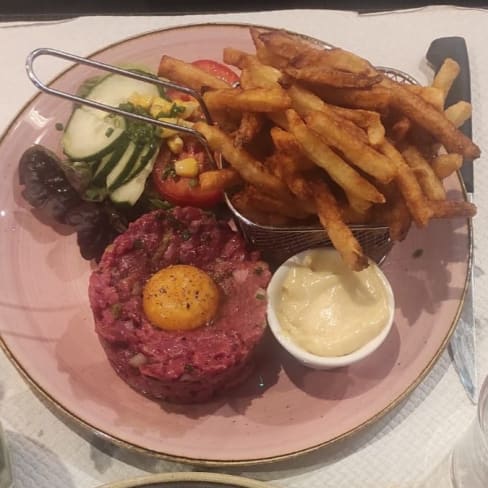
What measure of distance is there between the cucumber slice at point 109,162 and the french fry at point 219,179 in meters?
0.48

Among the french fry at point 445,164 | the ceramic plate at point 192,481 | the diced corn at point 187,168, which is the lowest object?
the ceramic plate at point 192,481

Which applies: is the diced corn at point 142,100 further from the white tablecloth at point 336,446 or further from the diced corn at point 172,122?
the white tablecloth at point 336,446

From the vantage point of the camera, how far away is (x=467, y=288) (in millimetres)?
2404

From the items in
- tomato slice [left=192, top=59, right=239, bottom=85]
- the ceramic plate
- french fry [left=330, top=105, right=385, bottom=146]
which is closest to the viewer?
the ceramic plate

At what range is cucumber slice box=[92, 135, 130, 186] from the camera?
256 centimetres

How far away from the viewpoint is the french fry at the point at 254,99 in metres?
2.05

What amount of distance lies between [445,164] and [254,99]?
2.09 ft

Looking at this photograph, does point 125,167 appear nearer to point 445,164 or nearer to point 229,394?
point 229,394

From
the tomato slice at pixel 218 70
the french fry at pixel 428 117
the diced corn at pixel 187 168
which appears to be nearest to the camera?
the french fry at pixel 428 117

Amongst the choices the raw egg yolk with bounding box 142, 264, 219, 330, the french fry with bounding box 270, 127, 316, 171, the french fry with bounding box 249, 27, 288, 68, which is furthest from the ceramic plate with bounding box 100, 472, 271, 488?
the french fry with bounding box 249, 27, 288, 68

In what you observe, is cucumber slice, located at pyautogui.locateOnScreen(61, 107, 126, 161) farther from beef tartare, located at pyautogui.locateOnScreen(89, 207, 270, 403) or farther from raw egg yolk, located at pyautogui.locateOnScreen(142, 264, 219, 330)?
raw egg yolk, located at pyautogui.locateOnScreen(142, 264, 219, 330)

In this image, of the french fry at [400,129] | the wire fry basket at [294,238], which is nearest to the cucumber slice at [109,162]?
the wire fry basket at [294,238]

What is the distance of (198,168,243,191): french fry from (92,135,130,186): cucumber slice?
483 millimetres

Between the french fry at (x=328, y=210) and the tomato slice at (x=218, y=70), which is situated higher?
the tomato slice at (x=218, y=70)
